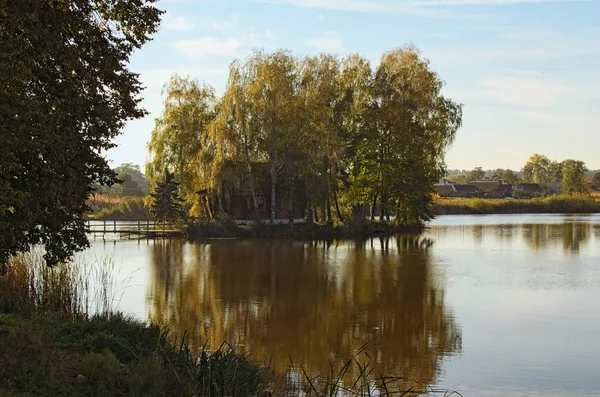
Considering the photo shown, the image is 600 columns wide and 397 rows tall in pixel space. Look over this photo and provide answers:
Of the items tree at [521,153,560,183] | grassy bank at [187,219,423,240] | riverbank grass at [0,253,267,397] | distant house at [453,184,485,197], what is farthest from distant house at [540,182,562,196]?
riverbank grass at [0,253,267,397]

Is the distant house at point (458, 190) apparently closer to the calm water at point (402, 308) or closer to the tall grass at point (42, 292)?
the calm water at point (402, 308)

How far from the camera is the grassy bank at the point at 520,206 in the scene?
83062 millimetres

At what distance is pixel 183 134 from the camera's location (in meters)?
46.9

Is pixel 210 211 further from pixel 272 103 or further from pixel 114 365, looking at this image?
pixel 114 365

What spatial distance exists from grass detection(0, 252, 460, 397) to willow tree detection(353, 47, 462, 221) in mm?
35530

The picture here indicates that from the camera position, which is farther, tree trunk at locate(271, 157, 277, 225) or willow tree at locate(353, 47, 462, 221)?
willow tree at locate(353, 47, 462, 221)

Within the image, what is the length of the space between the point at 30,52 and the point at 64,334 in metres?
4.17

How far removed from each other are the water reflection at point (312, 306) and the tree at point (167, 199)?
14.4 metres

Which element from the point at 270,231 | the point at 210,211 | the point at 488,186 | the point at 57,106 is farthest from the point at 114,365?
the point at 488,186

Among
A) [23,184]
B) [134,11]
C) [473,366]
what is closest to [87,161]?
[23,184]

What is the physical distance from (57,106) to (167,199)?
3677 cm

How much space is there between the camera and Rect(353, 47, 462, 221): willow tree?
1828 inches

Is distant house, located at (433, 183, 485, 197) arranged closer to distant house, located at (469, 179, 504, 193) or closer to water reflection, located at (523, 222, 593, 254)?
distant house, located at (469, 179, 504, 193)

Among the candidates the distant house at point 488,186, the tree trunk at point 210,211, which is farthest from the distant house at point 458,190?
the tree trunk at point 210,211
